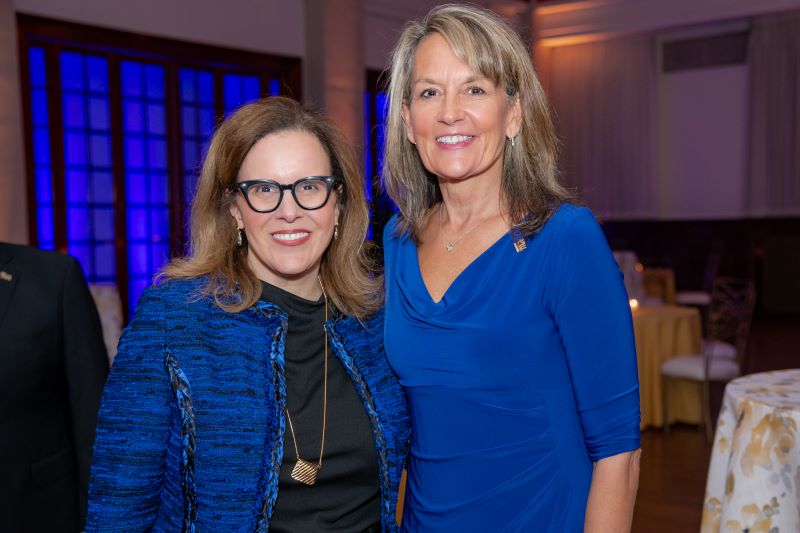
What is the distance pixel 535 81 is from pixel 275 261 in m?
0.63

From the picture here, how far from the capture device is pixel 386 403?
5.28ft

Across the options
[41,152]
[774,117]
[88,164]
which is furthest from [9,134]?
[774,117]

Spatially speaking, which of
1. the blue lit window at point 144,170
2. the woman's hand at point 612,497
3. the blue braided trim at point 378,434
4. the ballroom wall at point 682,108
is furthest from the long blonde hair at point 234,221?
the ballroom wall at point 682,108

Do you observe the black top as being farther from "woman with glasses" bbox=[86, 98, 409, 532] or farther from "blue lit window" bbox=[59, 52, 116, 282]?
"blue lit window" bbox=[59, 52, 116, 282]

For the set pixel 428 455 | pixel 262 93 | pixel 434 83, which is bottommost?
pixel 428 455

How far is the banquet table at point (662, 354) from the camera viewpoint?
5.71 meters

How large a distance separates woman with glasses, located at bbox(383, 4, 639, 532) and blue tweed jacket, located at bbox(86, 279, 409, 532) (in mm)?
314

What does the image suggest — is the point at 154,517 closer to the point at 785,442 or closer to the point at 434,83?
the point at 434,83

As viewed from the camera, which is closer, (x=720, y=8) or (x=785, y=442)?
(x=785, y=442)

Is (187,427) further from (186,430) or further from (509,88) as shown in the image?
(509,88)

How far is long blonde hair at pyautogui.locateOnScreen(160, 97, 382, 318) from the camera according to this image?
157cm

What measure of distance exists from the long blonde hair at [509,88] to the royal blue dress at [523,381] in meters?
0.09

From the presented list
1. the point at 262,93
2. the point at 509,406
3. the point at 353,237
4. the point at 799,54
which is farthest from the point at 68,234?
the point at 799,54

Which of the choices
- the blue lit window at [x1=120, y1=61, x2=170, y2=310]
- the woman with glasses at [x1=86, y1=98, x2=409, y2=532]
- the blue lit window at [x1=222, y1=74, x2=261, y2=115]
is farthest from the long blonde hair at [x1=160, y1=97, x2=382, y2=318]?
the blue lit window at [x1=222, y1=74, x2=261, y2=115]
